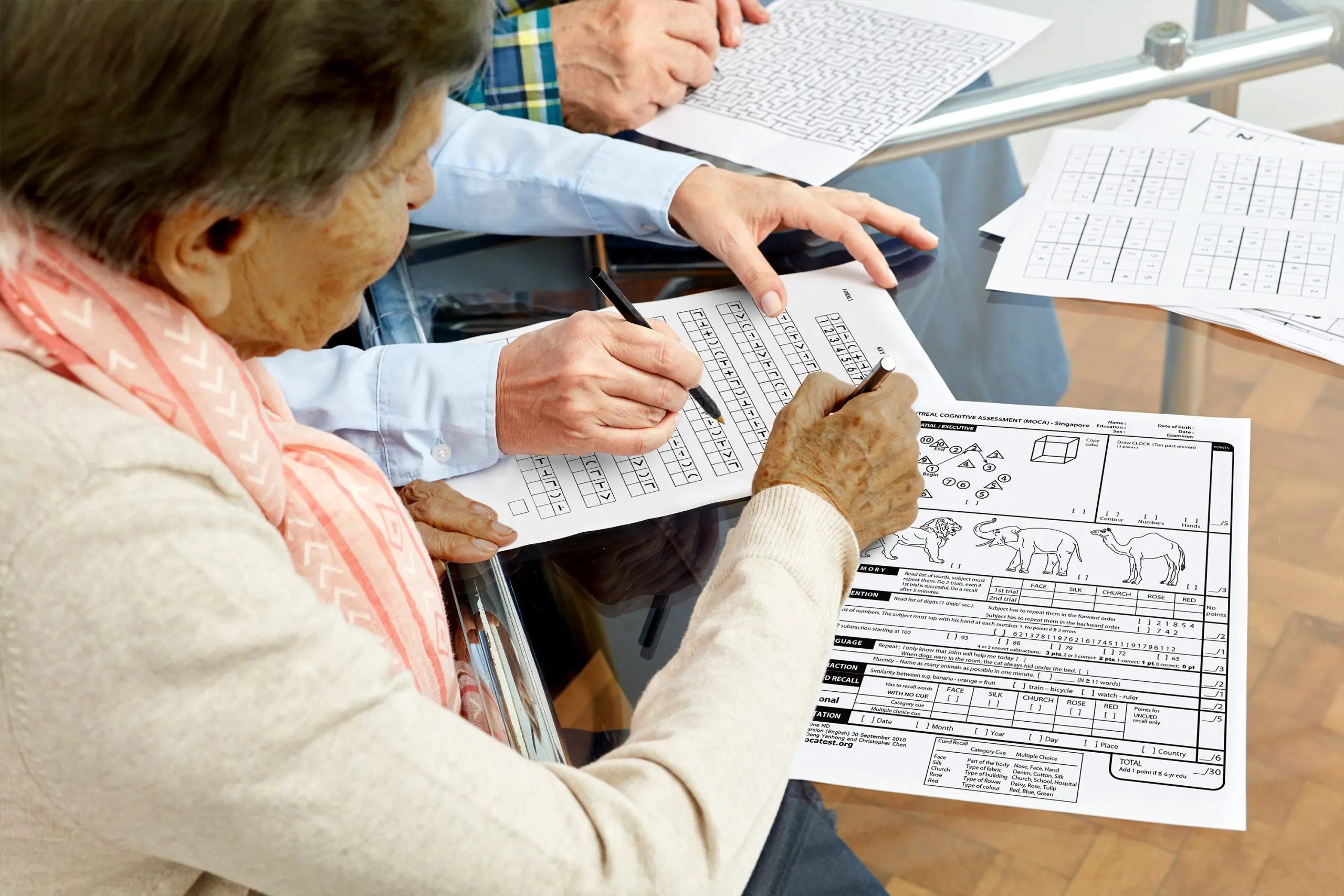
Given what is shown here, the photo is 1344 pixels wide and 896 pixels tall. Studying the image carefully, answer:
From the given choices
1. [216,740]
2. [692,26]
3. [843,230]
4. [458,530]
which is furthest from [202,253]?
[692,26]

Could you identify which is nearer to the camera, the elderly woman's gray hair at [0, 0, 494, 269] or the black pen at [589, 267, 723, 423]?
the elderly woman's gray hair at [0, 0, 494, 269]

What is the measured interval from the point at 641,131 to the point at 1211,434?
0.71 metres

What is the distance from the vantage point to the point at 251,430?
2.13ft

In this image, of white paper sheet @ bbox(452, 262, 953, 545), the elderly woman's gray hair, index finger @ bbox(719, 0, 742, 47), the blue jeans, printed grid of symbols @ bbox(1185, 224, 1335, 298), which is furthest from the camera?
index finger @ bbox(719, 0, 742, 47)

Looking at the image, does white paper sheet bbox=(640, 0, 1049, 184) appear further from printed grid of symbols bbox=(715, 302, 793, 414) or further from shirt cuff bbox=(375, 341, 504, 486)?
shirt cuff bbox=(375, 341, 504, 486)

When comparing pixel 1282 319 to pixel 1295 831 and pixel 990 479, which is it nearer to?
pixel 990 479

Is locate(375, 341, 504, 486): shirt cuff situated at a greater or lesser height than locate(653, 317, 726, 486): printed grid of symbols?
greater

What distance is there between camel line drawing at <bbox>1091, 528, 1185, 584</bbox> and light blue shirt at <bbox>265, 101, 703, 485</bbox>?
18.4 inches

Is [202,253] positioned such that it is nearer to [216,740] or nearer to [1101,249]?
[216,740]

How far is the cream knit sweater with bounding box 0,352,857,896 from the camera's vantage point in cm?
50

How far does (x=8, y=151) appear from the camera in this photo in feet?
1.66

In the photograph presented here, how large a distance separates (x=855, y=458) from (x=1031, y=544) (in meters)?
0.13

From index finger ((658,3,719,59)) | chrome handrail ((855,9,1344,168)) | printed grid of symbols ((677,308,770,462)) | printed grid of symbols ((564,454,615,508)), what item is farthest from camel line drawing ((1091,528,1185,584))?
index finger ((658,3,719,59))

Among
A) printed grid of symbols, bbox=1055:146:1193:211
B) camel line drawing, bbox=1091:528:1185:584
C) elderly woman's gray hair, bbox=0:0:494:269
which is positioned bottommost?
camel line drawing, bbox=1091:528:1185:584
